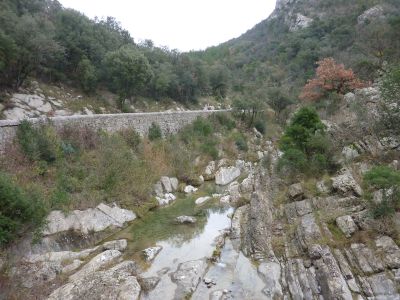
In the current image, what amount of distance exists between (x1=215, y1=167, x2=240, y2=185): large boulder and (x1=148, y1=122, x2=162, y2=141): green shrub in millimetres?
7473

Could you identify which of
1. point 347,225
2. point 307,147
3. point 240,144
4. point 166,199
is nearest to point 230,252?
point 347,225

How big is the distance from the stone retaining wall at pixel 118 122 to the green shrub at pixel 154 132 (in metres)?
0.39

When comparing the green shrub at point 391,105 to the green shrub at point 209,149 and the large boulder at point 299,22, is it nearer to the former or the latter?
the green shrub at point 209,149

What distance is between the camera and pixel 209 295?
13.1m

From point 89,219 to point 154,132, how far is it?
1572 cm

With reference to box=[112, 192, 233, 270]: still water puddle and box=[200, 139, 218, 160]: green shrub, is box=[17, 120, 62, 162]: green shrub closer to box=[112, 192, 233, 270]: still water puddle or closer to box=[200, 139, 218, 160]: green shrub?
box=[112, 192, 233, 270]: still water puddle

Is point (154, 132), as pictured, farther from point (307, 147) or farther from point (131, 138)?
point (307, 147)

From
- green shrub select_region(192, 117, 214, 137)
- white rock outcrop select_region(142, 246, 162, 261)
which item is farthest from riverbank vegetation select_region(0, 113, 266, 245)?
white rock outcrop select_region(142, 246, 162, 261)

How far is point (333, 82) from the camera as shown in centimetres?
3356

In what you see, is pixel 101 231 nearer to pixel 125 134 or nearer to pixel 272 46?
pixel 125 134

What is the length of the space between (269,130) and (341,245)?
36.3m

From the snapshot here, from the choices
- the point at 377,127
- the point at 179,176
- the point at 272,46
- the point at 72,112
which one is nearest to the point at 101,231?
the point at 179,176

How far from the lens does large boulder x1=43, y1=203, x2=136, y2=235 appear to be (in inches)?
686

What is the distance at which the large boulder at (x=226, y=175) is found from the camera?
101 ft
